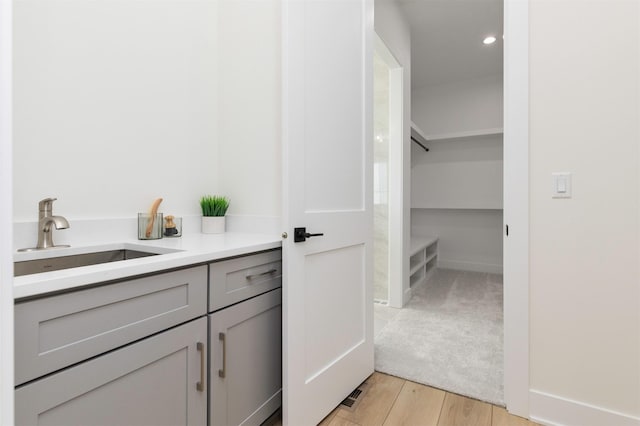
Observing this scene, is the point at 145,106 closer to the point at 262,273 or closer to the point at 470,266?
the point at 262,273

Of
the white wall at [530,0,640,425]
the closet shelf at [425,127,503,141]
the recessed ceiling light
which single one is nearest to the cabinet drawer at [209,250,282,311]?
the white wall at [530,0,640,425]

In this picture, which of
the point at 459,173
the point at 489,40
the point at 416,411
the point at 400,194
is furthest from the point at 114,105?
the point at 459,173

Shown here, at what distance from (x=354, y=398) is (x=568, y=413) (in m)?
0.97

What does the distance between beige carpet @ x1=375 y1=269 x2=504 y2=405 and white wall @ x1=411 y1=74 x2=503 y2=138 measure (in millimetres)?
2334

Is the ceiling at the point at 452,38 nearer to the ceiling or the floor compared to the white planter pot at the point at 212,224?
nearer to the ceiling

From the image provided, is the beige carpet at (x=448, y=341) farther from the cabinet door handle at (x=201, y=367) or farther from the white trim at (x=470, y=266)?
the cabinet door handle at (x=201, y=367)

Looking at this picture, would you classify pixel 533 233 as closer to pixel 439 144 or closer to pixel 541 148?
pixel 541 148

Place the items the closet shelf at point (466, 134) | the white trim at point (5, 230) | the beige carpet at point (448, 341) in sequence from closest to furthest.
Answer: the white trim at point (5, 230) → the beige carpet at point (448, 341) → the closet shelf at point (466, 134)

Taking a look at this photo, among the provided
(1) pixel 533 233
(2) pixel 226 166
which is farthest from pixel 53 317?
(1) pixel 533 233

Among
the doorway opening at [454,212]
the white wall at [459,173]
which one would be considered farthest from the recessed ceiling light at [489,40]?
the white wall at [459,173]

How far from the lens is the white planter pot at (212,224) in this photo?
167 centimetres

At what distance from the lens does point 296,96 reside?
1296 mm

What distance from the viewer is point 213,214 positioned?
170cm

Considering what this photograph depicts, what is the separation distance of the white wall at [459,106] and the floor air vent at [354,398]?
3640mm
